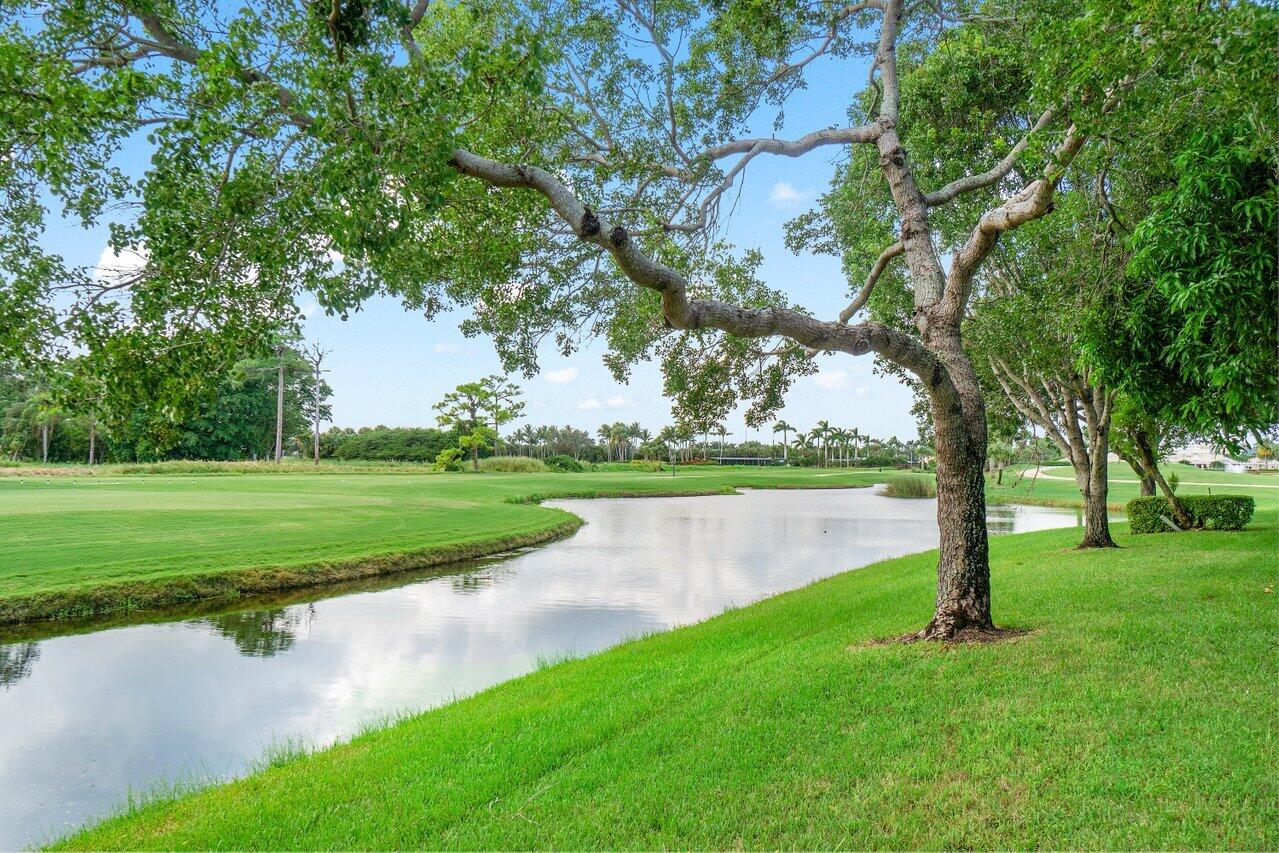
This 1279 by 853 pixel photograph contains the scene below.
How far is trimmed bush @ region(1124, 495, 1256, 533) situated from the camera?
1589 centimetres

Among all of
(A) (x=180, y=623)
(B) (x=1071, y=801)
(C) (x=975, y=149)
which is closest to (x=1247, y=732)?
(B) (x=1071, y=801)

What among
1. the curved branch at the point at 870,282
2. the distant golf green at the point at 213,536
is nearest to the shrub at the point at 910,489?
the distant golf green at the point at 213,536

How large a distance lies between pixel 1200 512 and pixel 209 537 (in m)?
23.1

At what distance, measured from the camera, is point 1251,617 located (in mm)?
6832

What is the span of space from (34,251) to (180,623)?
748 centimetres

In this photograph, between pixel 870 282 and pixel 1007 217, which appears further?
pixel 870 282

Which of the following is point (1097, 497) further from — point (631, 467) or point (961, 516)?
point (631, 467)

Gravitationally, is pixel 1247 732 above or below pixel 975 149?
below

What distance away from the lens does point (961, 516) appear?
23.1 feet

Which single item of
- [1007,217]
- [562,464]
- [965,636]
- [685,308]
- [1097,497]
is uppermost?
[1007,217]

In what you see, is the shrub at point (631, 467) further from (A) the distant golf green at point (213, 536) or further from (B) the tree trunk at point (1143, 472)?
(B) the tree trunk at point (1143, 472)

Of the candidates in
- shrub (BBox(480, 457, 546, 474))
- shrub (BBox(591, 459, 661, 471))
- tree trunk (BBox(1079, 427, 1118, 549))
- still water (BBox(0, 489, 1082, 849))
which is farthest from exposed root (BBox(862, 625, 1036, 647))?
shrub (BBox(591, 459, 661, 471))

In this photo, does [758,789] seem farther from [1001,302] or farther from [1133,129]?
[1001,302]

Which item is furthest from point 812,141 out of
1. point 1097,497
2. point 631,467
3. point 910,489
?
point 631,467
